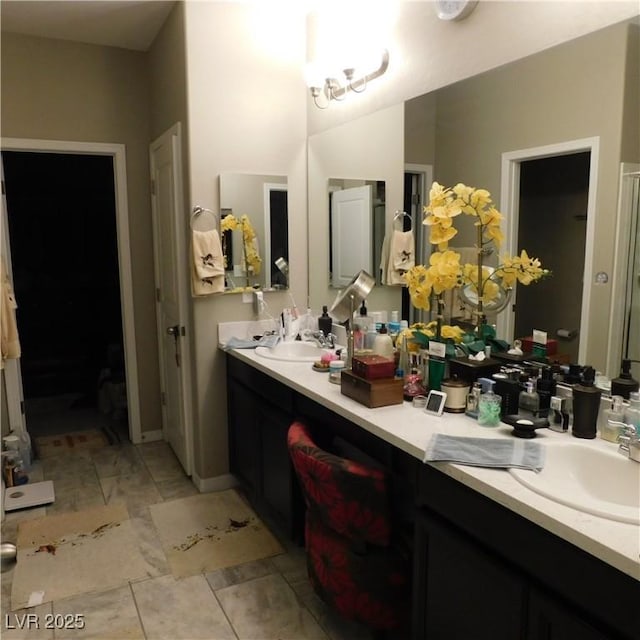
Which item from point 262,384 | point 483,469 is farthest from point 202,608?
point 483,469

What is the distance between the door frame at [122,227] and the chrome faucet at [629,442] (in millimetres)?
3132

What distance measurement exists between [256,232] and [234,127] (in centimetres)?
57

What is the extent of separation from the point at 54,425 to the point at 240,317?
2139mm

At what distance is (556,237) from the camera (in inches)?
70.9

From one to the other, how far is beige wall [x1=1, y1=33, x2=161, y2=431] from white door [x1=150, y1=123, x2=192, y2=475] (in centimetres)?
12

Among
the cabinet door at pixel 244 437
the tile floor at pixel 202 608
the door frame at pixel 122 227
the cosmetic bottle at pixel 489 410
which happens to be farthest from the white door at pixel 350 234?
the door frame at pixel 122 227

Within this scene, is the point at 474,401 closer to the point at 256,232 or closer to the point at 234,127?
the point at 256,232

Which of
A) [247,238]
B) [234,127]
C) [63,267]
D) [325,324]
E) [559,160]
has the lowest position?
[325,324]

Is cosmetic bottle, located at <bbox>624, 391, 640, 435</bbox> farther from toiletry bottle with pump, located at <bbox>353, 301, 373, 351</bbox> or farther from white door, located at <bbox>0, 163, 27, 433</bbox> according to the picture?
white door, located at <bbox>0, 163, 27, 433</bbox>

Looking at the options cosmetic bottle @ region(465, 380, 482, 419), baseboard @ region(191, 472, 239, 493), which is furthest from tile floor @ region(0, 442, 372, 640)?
cosmetic bottle @ region(465, 380, 482, 419)

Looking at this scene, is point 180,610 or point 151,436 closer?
point 180,610

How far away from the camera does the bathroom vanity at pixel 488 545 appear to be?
43.1 inches

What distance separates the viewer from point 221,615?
6.98 ft

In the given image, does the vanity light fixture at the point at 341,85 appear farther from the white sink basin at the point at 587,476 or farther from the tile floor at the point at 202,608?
the tile floor at the point at 202,608
